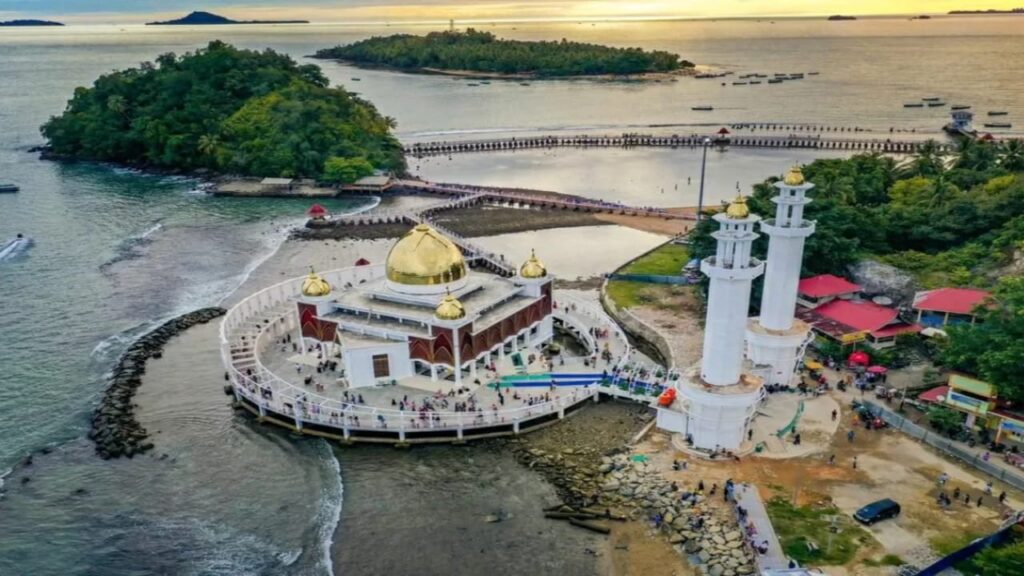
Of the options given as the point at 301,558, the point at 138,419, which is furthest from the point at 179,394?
the point at 301,558

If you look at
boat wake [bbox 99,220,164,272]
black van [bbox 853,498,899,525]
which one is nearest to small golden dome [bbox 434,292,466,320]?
black van [bbox 853,498,899,525]

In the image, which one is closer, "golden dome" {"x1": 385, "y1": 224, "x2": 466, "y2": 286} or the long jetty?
"golden dome" {"x1": 385, "y1": 224, "x2": 466, "y2": 286}

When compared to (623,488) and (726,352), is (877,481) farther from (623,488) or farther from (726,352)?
(623,488)

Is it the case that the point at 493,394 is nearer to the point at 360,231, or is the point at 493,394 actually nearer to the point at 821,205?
the point at 821,205

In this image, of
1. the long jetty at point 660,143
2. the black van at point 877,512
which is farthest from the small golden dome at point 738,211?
the long jetty at point 660,143

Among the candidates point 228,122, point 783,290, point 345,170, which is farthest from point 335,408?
point 228,122

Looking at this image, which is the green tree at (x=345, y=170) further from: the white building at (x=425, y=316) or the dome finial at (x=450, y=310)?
the dome finial at (x=450, y=310)

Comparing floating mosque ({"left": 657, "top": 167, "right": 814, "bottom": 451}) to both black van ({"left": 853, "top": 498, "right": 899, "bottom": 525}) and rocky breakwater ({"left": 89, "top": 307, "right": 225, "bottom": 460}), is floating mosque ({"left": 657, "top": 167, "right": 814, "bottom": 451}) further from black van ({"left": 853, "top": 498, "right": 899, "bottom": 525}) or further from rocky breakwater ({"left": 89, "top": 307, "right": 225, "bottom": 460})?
rocky breakwater ({"left": 89, "top": 307, "right": 225, "bottom": 460})
